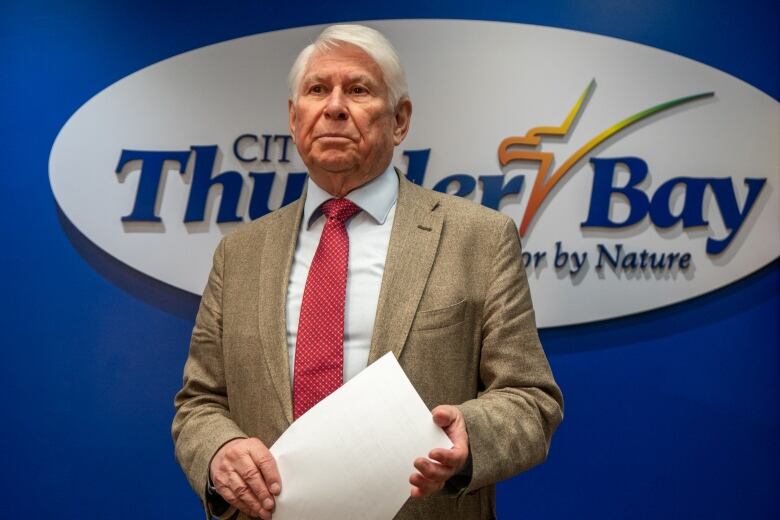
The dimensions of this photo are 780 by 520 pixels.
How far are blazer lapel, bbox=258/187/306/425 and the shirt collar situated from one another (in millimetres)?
30

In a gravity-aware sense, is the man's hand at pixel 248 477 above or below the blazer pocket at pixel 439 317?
below

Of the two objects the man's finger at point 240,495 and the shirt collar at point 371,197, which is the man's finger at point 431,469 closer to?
the man's finger at point 240,495

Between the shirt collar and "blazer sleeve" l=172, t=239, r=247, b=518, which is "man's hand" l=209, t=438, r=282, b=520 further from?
the shirt collar

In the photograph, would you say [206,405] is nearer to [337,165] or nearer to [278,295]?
[278,295]

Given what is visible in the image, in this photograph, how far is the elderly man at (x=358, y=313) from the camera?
1.64 metres

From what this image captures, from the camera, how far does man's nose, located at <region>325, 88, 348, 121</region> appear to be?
1.86 meters

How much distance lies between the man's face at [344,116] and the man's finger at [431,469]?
2.36 ft

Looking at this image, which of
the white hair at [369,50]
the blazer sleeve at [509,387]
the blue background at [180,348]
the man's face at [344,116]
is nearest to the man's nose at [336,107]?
the man's face at [344,116]

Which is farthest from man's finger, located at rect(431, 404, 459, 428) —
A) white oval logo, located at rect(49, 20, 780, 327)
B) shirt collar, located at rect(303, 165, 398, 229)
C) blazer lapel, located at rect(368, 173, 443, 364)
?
white oval logo, located at rect(49, 20, 780, 327)

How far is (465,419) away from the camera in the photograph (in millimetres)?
1522

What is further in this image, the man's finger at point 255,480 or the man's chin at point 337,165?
the man's chin at point 337,165

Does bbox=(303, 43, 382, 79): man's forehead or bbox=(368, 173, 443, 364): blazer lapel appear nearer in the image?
bbox=(368, 173, 443, 364): blazer lapel

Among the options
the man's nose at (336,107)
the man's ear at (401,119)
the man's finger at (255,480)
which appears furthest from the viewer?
the man's ear at (401,119)

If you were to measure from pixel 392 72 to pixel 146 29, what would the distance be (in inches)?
65.1
